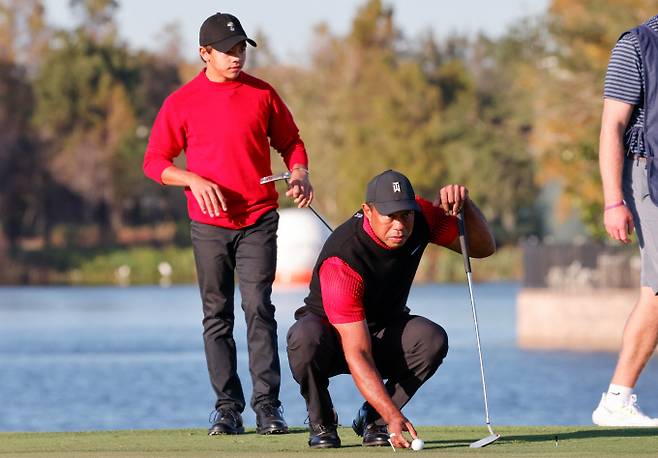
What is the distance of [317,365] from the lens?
741 cm

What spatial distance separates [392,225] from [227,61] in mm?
1658

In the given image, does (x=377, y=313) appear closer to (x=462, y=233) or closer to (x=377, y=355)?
(x=377, y=355)

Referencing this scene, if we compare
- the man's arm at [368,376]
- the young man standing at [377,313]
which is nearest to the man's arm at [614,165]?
the young man standing at [377,313]

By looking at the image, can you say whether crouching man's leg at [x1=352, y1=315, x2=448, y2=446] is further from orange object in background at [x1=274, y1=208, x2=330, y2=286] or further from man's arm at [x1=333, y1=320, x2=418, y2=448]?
orange object in background at [x1=274, y1=208, x2=330, y2=286]

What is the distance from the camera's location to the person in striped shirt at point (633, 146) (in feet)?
25.4

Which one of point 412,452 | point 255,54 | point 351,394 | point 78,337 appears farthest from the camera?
point 255,54

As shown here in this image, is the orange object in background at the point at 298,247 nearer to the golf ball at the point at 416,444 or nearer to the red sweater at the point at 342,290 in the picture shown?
the red sweater at the point at 342,290

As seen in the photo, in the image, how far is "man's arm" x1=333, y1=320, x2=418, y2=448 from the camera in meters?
7.11

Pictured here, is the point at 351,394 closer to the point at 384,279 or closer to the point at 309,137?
the point at 384,279

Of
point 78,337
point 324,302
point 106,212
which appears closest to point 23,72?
point 106,212

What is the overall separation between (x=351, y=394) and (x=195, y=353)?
28.0 feet

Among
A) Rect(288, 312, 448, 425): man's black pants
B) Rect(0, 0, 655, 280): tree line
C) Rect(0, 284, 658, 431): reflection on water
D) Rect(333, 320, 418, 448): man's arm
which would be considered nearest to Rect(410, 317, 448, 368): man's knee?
Rect(288, 312, 448, 425): man's black pants

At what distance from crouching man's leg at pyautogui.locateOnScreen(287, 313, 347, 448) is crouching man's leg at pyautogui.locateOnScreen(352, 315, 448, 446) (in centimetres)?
15

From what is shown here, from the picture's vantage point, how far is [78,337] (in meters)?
37.9
